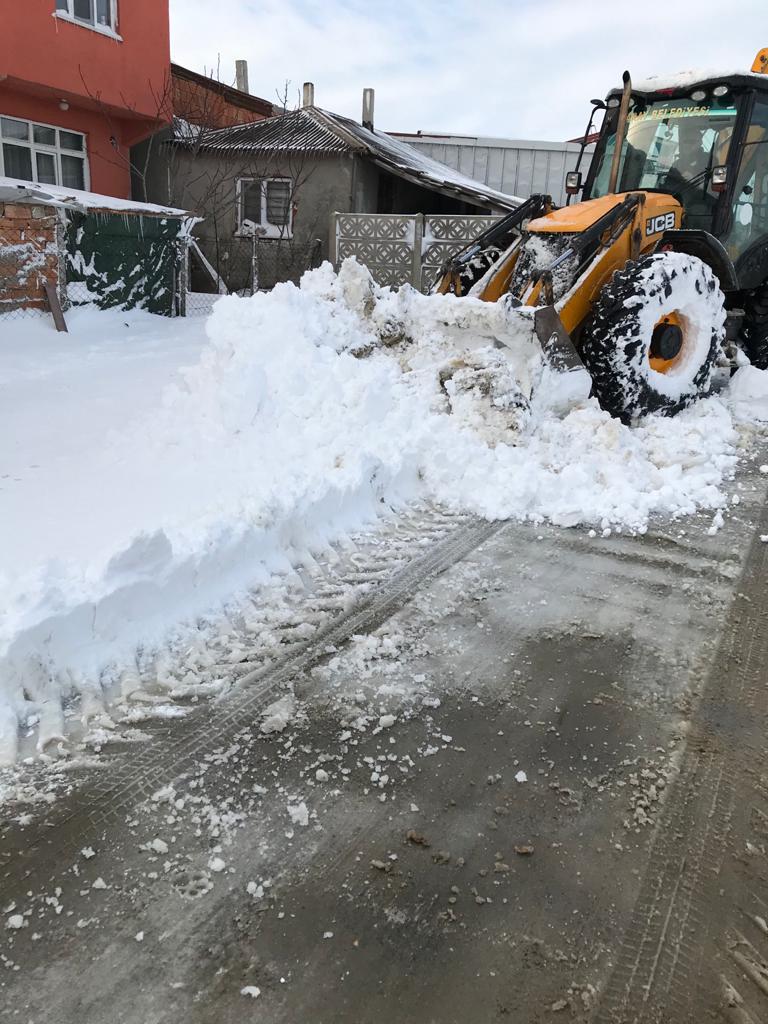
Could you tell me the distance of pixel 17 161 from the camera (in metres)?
13.2

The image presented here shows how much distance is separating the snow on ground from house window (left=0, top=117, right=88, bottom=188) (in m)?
8.21

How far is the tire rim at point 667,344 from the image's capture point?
21.5ft

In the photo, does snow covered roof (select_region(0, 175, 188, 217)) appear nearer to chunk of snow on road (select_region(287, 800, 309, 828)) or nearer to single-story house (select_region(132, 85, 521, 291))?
single-story house (select_region(132, 85, 521, 291))

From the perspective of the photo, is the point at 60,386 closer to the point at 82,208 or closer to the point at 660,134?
the point at 82,208

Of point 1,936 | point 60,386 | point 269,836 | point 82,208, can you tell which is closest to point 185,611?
point 269,836

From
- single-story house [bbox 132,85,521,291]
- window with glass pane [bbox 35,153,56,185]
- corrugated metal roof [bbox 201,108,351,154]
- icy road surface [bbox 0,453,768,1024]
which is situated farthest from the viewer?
single-story house [bbox 132,85,521,291]

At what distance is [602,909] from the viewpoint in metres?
1.94

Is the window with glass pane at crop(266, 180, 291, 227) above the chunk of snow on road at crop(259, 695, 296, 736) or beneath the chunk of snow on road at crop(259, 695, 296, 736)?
above

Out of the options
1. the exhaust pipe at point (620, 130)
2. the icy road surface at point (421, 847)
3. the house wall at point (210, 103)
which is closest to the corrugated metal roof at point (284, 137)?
the house wall at point (210, 103)

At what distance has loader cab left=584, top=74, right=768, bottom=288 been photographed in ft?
22.6

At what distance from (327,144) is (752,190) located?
419 inches

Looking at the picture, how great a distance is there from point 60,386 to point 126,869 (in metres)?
5.61

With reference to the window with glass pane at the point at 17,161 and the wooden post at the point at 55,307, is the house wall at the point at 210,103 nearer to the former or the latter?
the window with glass pane at the point at 17,161

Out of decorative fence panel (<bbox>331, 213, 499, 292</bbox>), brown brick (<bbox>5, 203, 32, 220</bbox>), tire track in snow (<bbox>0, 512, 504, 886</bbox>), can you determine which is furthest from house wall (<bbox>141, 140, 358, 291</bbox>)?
tire track in snow (<bbox>0, 512, 504, 886</bbox>)
